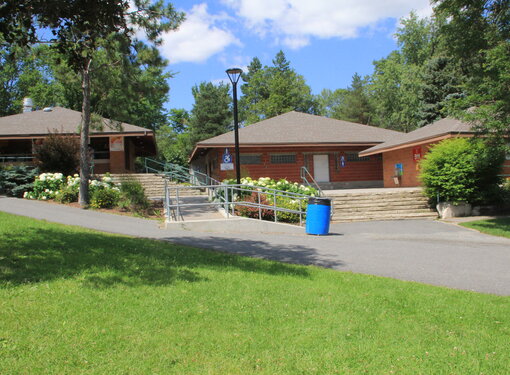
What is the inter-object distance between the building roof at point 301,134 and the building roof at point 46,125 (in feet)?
16.7

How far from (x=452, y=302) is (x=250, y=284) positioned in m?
2.68

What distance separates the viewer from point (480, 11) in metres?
13.9

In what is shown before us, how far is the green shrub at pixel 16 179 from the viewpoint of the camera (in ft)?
60.2

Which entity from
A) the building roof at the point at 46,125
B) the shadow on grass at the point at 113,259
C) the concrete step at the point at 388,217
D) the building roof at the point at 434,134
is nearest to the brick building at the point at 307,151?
the building roof at the point at 434,134

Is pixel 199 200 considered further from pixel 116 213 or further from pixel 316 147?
pixel 316 147

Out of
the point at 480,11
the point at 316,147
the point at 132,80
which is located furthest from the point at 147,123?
the point at 480,11

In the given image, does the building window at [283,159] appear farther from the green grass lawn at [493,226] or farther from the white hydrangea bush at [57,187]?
the green grass lawn at [493,226]

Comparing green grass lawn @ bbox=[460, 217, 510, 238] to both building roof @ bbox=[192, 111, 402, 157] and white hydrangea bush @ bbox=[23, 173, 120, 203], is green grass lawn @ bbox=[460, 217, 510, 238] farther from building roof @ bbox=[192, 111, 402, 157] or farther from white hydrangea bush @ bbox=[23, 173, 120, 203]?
white hydrangea bush @ bbox=[23, 173, 120, 203]

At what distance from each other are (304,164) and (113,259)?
18869mm

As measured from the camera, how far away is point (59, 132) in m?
22.8

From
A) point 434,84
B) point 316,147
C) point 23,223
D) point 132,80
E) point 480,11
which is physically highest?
point 434,84

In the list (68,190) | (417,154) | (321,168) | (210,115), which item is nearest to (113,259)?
(68,190)

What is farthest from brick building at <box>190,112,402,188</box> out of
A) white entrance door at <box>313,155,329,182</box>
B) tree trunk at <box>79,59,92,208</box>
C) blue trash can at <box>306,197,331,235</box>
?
blue trash can at <box>306,197,331,235</box>

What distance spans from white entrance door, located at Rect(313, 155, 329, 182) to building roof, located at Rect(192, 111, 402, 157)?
1397 mm
